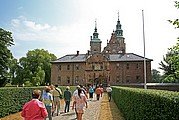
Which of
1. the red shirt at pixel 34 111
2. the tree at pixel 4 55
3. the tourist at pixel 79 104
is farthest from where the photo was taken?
the tree at pixel 4 55

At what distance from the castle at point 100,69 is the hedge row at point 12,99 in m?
38.3

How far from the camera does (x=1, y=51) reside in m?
42.5

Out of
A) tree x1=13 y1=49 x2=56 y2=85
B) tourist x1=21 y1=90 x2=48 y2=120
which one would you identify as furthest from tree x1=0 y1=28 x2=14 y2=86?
tourist x1=21 y1=90 x2=48 y2=120

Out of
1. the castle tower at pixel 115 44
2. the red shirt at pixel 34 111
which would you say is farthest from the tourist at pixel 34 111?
the castle tower at pixel 115 44

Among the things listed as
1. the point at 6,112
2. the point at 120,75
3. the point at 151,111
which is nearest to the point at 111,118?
the point at 6,112

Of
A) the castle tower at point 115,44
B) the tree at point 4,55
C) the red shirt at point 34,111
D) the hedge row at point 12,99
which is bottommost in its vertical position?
the hedge row at point 12,99

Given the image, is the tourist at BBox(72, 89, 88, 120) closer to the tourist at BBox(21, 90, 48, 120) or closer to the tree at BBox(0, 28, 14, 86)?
the tourist at BBox(21, 90, 48, 120)

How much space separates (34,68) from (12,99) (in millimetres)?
53206

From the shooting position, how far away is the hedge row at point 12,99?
13.7 m

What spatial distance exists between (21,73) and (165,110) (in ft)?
214

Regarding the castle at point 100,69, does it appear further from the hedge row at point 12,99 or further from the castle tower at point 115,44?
the hedge row at point 12,99

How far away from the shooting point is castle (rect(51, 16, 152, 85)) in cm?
5403

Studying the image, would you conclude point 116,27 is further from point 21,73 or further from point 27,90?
point 27,90

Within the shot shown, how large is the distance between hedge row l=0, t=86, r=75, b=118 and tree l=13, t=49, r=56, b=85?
4552 centimetres
